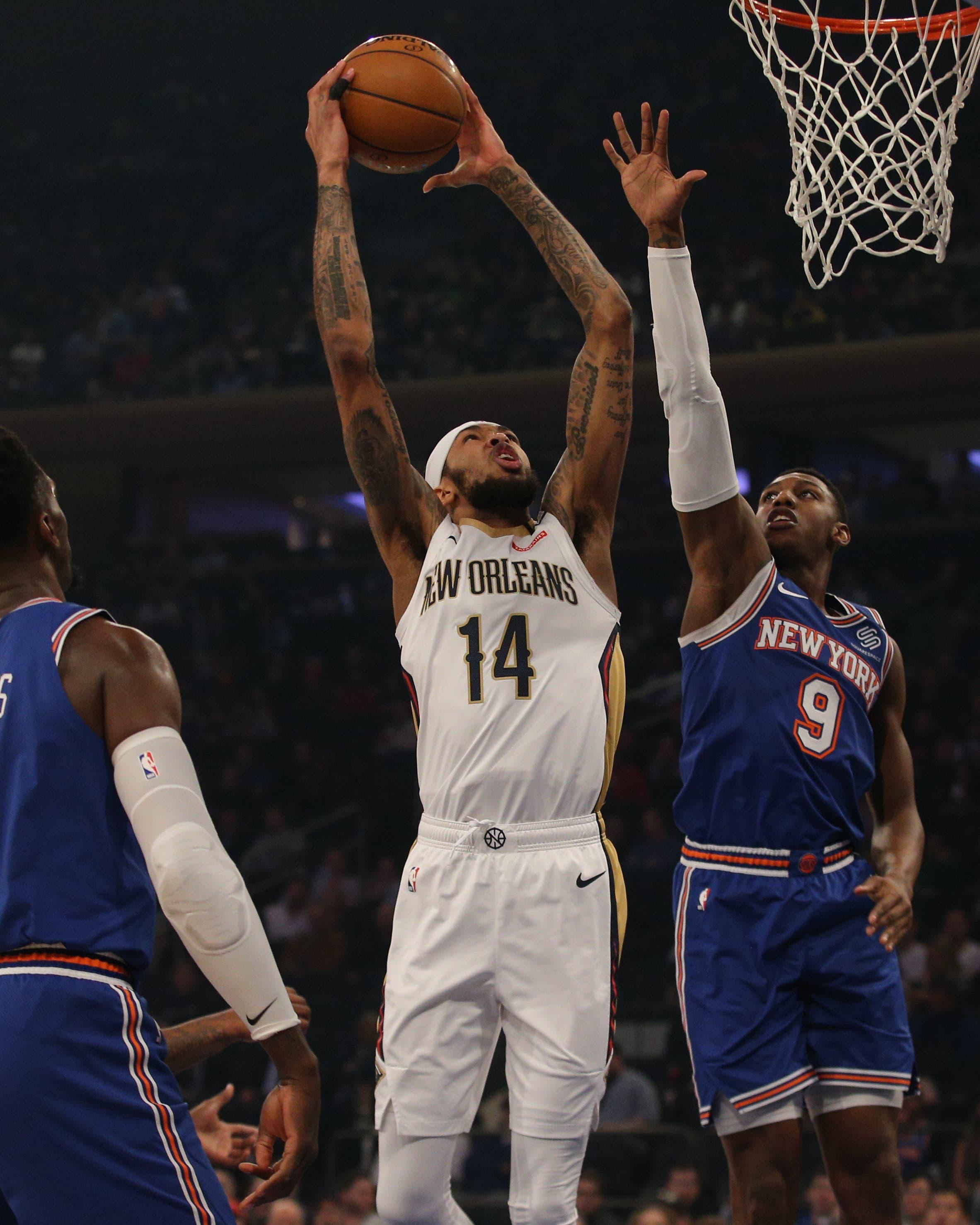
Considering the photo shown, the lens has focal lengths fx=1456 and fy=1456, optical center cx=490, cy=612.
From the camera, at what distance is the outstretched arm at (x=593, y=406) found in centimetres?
392

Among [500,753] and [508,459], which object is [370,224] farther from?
[500,753]

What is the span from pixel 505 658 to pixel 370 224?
16339mm

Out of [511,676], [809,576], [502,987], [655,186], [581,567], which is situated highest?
[655,186]

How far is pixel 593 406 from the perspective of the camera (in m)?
3.99

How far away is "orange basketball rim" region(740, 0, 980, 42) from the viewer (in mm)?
4934

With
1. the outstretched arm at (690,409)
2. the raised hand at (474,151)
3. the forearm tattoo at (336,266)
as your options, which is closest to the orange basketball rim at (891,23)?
the raised hand at (474,151)

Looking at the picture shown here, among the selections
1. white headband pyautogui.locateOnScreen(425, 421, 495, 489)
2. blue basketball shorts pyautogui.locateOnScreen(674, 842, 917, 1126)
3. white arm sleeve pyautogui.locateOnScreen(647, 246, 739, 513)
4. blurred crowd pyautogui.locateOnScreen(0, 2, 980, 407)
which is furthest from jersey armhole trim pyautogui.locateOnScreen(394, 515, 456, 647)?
blurred crowd pyautogui.locateOnScreen(0, 2, 980, 407)

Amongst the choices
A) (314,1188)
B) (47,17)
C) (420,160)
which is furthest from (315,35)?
(420,160)

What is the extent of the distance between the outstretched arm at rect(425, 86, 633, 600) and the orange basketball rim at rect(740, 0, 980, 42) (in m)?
1.39

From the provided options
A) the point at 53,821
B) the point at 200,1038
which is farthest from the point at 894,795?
the point at 53,821

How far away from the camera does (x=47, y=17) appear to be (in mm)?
20594

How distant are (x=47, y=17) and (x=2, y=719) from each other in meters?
20.7

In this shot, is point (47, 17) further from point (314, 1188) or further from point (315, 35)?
point (314, 1188)

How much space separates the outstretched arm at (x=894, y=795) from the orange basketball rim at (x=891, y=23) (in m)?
2.22
